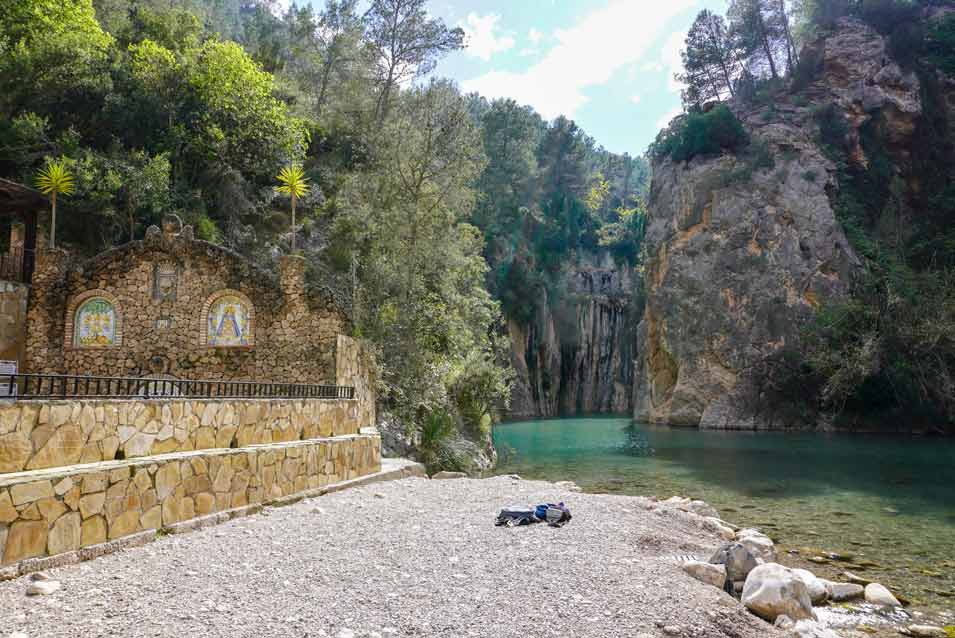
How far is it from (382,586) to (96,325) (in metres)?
Answer: 11.1

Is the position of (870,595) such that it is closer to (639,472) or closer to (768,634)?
(768,634)

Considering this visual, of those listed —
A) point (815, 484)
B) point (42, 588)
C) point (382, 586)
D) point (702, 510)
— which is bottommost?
point (815, 484)

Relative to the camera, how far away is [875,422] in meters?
26.9

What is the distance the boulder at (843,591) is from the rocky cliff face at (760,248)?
82.6ft

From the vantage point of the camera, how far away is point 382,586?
13.4 feet

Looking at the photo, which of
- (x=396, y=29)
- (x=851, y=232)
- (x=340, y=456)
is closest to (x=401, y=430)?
(x=340, y=456)

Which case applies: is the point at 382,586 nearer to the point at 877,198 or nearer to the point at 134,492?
the point at 134,492

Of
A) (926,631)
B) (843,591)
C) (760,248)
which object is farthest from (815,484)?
(760,248)

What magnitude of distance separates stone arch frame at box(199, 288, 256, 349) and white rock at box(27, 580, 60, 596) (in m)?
8.85

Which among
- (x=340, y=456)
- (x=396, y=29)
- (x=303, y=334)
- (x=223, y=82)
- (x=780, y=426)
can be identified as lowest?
(x=780, y=426)

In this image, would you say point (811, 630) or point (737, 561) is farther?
point (737, 561)

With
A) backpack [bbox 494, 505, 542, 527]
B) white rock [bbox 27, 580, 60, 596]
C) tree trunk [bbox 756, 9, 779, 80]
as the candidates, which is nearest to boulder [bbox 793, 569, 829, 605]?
backpack [bbox 494, 505, 542, 527]

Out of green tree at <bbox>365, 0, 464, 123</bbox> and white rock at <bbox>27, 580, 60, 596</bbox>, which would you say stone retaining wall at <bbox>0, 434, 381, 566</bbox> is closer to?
white rock at <bbox>27, 580, 60, 596</bbox>

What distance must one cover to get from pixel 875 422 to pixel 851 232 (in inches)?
397
